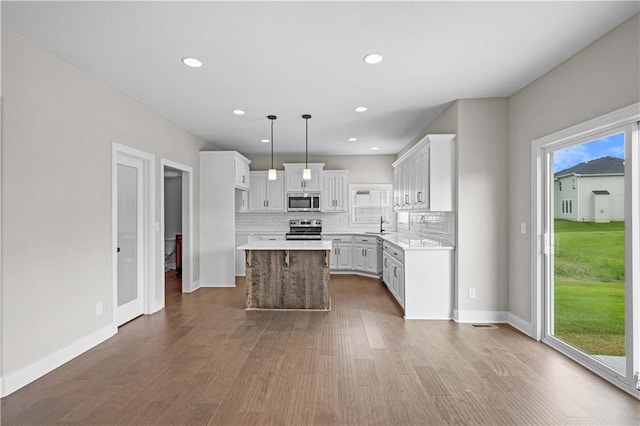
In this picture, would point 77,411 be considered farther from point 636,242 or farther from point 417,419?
point 636,242

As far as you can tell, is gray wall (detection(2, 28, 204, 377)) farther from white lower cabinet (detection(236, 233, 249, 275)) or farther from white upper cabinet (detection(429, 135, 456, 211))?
white upper cabinet (detection(429, 135, 456, 211))

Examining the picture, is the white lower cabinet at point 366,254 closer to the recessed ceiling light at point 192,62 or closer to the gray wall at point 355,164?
the gray wall at point 355,164

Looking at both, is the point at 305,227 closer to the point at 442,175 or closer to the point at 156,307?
the point at 156,307

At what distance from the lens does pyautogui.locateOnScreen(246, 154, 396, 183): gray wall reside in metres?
8.00

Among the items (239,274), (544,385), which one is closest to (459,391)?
(544,385)

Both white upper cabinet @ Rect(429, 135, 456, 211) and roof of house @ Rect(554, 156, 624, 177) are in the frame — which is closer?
roof of house @ Rect(554, 156, 624, 177)

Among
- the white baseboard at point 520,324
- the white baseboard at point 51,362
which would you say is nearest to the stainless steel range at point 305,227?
the white baseboard at point 520,324

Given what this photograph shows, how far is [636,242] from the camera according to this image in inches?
99.7

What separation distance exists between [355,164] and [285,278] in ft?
13.3

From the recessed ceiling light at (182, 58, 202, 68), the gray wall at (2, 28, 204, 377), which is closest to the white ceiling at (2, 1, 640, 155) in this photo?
the recessed ceiling light at (182, 58, 202, 68)

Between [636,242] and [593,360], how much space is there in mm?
1111

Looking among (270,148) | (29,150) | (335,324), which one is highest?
(270,148)

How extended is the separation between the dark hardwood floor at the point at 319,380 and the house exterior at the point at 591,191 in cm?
136

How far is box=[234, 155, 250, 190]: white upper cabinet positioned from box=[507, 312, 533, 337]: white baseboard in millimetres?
4941
